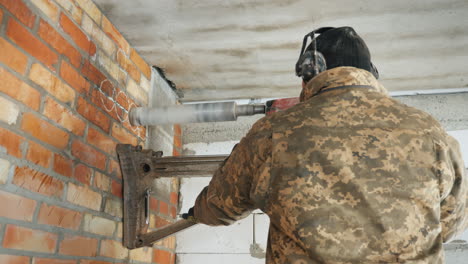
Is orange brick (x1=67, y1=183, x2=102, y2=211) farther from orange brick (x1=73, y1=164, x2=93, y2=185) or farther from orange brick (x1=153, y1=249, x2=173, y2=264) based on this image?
orange brick (x1=153, y1=249, x2=173, y2=264)

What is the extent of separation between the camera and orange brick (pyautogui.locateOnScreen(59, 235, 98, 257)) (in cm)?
152

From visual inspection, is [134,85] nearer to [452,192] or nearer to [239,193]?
[239,193]

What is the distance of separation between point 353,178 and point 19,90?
1049mm

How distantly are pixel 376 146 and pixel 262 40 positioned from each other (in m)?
1.13

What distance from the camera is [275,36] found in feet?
6.54

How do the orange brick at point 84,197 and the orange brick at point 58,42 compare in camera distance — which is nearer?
the orange brick at point 58,42

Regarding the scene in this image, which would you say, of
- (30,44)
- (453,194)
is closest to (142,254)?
(30,44)

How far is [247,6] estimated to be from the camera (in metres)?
1.78

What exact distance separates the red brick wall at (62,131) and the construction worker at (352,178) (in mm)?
674

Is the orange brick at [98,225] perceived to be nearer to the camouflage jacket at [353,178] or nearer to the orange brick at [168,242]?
the orange brick at [168,242]

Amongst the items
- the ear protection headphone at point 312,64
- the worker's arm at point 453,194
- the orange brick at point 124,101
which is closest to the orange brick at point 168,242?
the orange brick at point 124,101

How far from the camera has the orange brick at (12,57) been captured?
4.15ft

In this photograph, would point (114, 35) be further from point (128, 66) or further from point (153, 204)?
point (153, 204)

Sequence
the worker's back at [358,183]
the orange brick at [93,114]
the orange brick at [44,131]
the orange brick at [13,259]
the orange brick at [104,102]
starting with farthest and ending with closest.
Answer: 1. the orange brick at [104,102]
2. the orange brick at [93,114]
3. the orange brick at [44,131]
4. the orange brick at [13,259]
5. the worker's back at [358,183]
